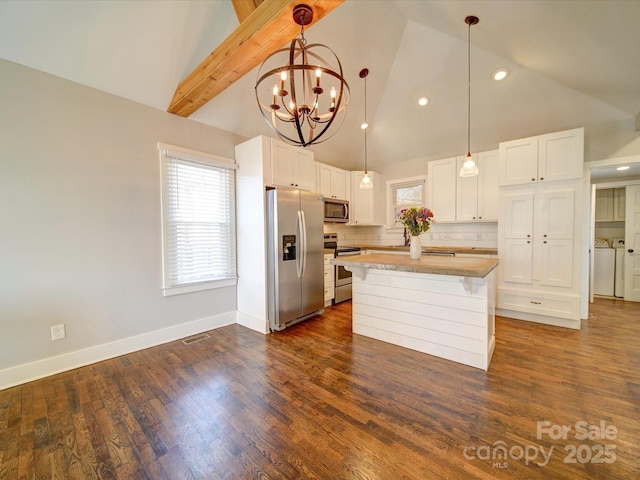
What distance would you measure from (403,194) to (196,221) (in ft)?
12.9

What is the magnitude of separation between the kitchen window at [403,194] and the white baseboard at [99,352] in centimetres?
383

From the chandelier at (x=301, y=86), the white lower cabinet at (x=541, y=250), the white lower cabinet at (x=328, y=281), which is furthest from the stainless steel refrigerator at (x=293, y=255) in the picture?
the white lower cabinet at (x=541, y=250)

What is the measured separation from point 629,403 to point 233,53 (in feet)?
13.2

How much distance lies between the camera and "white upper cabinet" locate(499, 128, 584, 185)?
Result: 10.5 ft

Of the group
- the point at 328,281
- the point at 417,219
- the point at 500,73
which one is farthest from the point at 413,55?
the point at 328,281

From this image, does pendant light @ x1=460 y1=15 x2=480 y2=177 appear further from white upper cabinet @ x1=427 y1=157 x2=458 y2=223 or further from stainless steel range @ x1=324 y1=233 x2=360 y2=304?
stainless steel range @ x1=324 y1=233 x2=360 y2=304

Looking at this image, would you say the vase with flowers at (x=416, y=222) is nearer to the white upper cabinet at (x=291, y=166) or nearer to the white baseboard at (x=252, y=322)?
the white upper cabinet at (x=291, y=166)

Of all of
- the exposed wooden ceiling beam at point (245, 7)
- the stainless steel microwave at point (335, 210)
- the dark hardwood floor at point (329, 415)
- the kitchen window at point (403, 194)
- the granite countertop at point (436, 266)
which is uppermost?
the exposed wooden ceiling beam at point (245, 7)

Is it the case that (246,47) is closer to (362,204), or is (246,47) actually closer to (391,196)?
(362,204)

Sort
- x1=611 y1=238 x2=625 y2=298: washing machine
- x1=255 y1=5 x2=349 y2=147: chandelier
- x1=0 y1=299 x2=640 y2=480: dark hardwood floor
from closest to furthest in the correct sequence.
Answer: x1=0 y1=299 x2=640 y2=480: dark hardwood floor < x1=255 y1=5 x2=349 y2=147: chandelier < x1=611 y1=238 x2=625 y2=298: washing machine

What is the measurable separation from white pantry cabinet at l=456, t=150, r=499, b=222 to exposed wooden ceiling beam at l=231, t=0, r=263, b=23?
3.66 metres

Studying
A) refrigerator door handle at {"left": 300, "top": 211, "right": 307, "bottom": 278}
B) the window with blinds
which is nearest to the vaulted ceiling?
the window with blinds

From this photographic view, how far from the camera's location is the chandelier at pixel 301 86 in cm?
155

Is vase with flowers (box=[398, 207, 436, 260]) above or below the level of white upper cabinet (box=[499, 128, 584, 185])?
below
